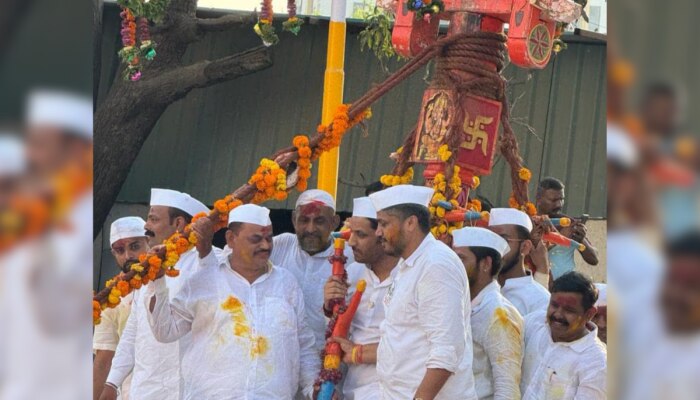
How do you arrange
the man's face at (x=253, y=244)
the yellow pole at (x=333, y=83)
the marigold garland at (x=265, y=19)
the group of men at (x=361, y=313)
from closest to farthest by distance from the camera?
the group of men at (x=361, y=313) → the man's face at (x=253, y=244) → the marigold garland at (x=265, y=19) → the yellow pole at (x=333, y=83)

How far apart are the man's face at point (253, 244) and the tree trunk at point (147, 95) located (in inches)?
166

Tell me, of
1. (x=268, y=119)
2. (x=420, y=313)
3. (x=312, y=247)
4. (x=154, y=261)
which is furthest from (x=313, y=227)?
(x=268, y=119)

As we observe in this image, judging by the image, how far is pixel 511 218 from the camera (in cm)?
686

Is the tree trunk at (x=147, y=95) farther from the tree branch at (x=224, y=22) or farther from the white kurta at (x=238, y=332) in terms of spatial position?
the white kurta at (x=238, y=332)

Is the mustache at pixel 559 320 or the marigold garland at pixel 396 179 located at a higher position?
the marigold garland at pixel 396 179

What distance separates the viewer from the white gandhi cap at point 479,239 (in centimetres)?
632

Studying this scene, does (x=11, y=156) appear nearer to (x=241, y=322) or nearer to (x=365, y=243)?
(x=365, y=243)

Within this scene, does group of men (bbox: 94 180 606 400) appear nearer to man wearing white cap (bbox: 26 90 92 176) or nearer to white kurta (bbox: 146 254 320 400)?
white kurta (bbox: 146 254 320 400)

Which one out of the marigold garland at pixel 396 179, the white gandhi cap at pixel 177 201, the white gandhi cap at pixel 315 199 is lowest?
the white gandhi cap at pixel 177 201

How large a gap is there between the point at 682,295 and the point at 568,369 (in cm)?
387

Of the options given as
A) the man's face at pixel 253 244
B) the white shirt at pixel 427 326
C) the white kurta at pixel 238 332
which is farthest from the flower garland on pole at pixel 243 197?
the white shirt at pixel 427 326

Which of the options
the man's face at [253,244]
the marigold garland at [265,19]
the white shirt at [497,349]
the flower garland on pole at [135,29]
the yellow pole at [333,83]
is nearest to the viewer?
the white shirt at [497,349]

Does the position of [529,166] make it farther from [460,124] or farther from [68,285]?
[68,285]

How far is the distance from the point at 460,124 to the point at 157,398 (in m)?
2.12
